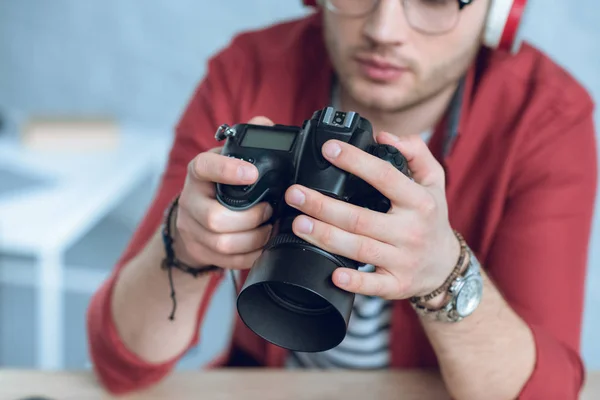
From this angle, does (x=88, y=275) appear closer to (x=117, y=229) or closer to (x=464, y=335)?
(x=117, y=229)

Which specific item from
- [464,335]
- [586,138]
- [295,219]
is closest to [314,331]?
[295,219]

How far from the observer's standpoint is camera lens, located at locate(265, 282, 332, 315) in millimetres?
567

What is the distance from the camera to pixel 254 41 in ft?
3.26

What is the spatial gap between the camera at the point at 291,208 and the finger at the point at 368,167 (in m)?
0.01

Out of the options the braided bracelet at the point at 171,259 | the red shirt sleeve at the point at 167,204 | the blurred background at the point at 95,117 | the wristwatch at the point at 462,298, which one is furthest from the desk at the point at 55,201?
the wristwatch at the point at 462,298

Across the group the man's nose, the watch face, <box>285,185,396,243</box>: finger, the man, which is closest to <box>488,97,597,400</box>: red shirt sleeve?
the man

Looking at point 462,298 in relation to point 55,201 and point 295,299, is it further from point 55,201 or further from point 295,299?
point 55,201

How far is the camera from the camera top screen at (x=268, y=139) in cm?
59

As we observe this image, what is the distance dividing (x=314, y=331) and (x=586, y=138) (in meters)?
0.52

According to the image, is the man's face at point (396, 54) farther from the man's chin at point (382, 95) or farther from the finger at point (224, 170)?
the finger at point (224, 170)

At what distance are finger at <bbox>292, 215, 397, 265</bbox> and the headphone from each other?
39 centimetres

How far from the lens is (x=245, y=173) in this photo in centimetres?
56

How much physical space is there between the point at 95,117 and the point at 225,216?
1.18 m

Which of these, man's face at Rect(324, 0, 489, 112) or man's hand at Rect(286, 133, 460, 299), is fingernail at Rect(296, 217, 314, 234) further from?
man's face at Rect(324, 0, 489, 112)
